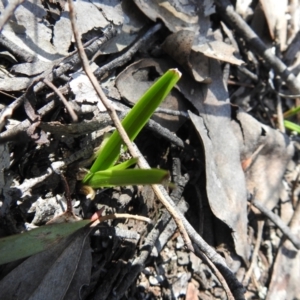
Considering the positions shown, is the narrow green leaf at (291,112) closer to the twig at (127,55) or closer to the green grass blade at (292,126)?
the green grass blade at (292,126)

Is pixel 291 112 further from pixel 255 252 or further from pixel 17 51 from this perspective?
pixel 17 51

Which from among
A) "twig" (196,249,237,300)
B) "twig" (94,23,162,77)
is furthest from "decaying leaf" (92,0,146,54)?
"twig" (196,249,237,300)

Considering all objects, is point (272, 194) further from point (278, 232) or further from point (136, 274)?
point (136, 274)

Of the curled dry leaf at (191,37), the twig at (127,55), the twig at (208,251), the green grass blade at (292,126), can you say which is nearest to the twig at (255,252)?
the twig at (208,251)

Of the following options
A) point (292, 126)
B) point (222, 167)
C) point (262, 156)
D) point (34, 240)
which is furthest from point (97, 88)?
point (292, 126)

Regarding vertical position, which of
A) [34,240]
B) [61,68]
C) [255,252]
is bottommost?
[255,252]

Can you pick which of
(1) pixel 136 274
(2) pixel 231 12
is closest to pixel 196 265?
(1) pixel 136 274
